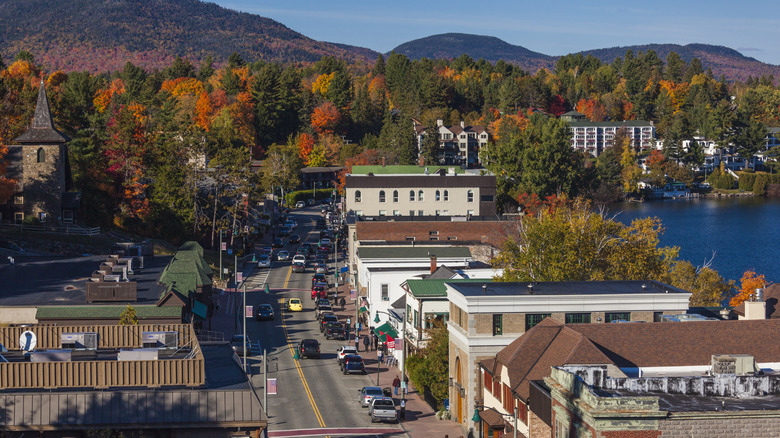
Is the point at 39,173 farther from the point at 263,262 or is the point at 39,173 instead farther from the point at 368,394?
the point at 368,394

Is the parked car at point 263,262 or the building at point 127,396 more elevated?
the building at point 127,396

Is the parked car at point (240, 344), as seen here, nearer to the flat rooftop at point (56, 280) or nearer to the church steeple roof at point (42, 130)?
the flat rooftop at point (56, 280)

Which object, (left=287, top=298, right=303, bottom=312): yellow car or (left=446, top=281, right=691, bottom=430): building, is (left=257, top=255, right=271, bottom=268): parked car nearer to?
(left=287, top=298, right=303, bottom=312): yellow car

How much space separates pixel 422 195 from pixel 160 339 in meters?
89.5

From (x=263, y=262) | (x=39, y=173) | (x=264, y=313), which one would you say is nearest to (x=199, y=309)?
(x=264, y=313)

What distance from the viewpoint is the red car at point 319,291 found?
319 feet

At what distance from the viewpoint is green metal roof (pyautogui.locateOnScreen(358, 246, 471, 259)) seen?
315 ft

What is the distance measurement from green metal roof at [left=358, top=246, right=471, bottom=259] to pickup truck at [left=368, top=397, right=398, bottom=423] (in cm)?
3937

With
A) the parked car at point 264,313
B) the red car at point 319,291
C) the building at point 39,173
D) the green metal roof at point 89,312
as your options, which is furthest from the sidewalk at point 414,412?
the building at point 39,173

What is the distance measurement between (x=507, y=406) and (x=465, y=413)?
7175 millimetres

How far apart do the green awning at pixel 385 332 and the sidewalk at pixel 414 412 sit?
1421 millimetres

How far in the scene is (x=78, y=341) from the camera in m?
39.6

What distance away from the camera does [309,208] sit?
622 ft

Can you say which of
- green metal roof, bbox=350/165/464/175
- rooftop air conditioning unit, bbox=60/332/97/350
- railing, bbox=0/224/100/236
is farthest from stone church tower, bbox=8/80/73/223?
rooftop air conditioning unit, bbox=60/332/97/350
